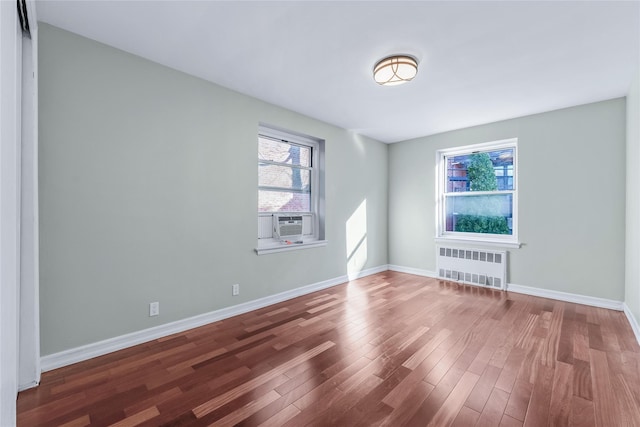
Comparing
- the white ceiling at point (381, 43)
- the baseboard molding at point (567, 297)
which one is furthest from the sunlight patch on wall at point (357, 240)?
the baseboard molding at point (567, 297)

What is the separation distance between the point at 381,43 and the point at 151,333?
3.23m

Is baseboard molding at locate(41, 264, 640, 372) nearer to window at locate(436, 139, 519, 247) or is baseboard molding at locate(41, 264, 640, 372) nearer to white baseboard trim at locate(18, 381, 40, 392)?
white baseboard trim at locate(18, 381, 40, 392)

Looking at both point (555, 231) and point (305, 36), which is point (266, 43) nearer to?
point (305, 36)

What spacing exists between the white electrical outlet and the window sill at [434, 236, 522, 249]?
4204 millimetres

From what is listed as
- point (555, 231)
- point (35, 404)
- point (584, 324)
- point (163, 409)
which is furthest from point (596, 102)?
point (35, 404)

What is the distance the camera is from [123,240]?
2430 mm

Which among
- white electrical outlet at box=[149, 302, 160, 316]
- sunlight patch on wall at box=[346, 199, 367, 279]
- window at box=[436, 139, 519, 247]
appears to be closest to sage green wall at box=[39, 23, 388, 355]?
white electrical outlet at box=[149, 302, 160, 316]

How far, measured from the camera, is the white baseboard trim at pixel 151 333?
213 centimetres

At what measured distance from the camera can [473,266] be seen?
4.44 meters

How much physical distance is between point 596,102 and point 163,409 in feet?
17.6

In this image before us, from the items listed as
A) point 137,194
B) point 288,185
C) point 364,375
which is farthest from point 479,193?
point 137,194

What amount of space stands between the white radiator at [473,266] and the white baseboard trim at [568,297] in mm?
195

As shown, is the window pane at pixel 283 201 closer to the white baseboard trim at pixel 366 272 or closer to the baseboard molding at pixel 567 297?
the white baseboard trim at pixel 366 272

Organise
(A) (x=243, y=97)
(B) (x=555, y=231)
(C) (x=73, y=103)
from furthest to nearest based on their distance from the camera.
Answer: (B) (x=555, y=231)
(A) (x=243, y=97)
(C) (x=73, y=103)
